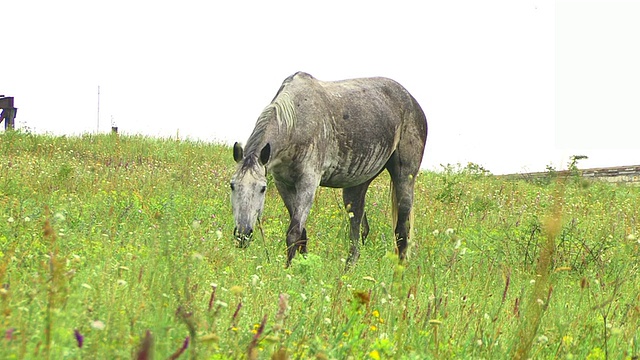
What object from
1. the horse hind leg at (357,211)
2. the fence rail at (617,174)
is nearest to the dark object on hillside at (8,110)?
the horse hind leg at (357,211)

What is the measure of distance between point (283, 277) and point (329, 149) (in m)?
2.58

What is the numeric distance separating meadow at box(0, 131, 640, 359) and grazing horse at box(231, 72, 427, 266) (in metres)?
0.39

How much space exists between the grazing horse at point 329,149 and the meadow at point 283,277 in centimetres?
39

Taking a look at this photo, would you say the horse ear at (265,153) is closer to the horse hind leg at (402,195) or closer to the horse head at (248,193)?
the horse head at (248,193)

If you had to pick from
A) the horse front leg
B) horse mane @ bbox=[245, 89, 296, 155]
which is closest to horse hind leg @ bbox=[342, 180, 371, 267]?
the horse front leg

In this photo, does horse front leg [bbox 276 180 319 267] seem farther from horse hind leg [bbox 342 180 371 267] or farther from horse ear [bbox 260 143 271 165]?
horse hind leg [bbox 342 180 371 267]

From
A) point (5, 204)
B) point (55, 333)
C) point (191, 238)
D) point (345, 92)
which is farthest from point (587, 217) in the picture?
point (55, 333)

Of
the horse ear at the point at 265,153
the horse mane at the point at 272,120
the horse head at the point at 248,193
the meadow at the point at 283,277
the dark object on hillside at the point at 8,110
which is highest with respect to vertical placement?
the dark object on hillside at the point at 8,110

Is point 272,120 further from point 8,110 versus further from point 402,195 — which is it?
point 8,110

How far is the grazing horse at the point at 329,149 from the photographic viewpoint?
6.57 meters

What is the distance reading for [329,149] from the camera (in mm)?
7719

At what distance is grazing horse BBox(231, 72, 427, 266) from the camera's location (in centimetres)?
657

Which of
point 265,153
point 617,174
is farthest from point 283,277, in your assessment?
point 617,174

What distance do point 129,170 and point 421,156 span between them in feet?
22.6
